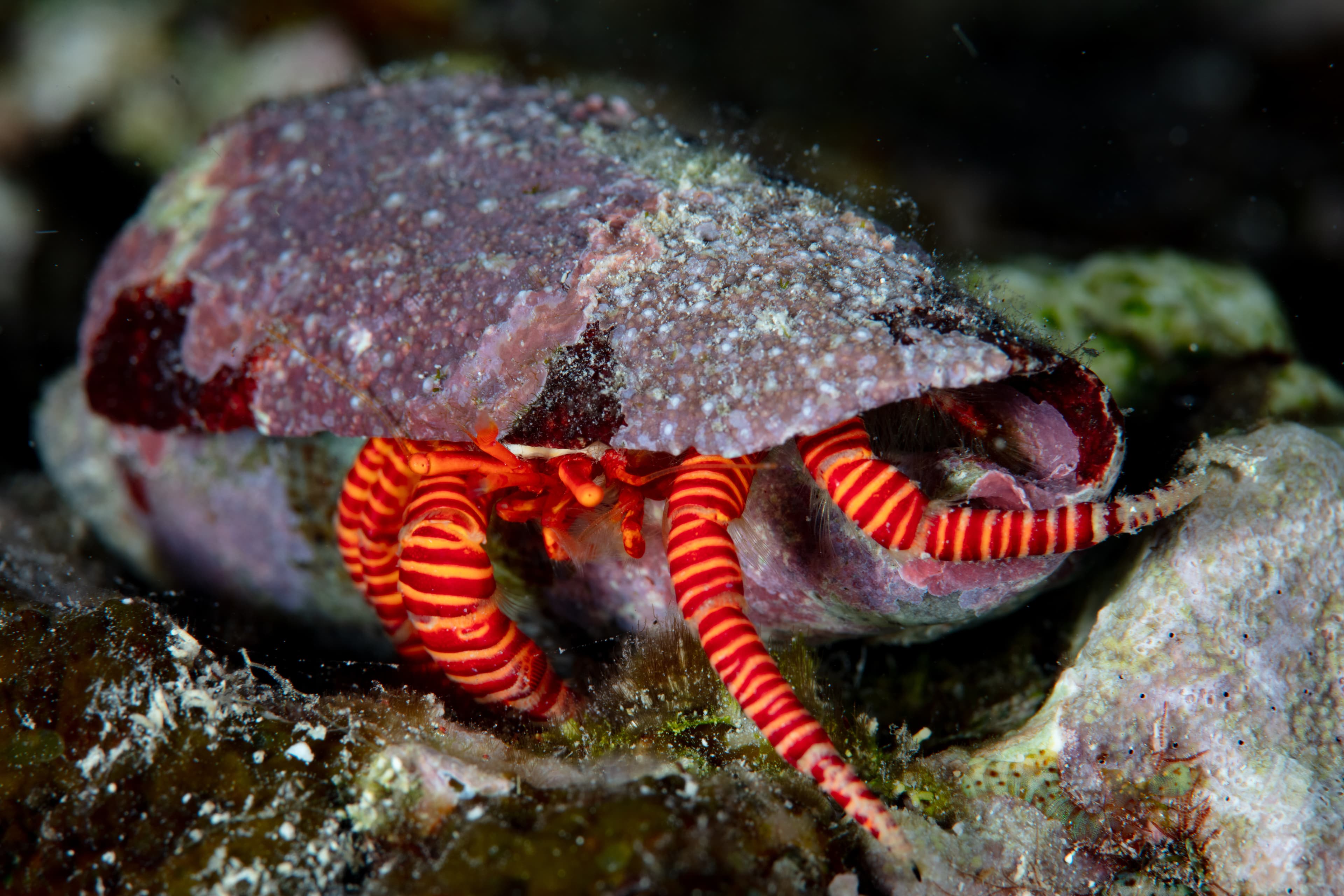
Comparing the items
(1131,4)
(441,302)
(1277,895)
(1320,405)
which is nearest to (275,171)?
(441,302)

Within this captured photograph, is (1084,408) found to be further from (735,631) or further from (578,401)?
(578,401)

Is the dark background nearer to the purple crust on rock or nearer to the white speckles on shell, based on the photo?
the purple crust on rock

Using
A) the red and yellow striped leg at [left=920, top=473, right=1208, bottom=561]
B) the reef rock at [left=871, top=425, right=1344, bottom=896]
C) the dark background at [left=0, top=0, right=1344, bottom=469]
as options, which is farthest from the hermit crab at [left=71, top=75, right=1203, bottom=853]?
the dark background at [left=0, top=0, right=1344, bottom=469]

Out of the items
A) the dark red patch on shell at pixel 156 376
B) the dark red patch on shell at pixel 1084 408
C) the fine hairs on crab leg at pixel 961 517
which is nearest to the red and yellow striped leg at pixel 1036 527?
the fine hairs on crab leg at pixel 961 517

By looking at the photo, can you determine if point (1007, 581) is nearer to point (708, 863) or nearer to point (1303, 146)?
point (708, 863)

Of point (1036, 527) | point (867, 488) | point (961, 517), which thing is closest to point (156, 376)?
point (867, 488)

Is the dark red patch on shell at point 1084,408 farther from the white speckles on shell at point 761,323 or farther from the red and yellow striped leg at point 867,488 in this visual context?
the red and yellow striped leg at point 867,488
